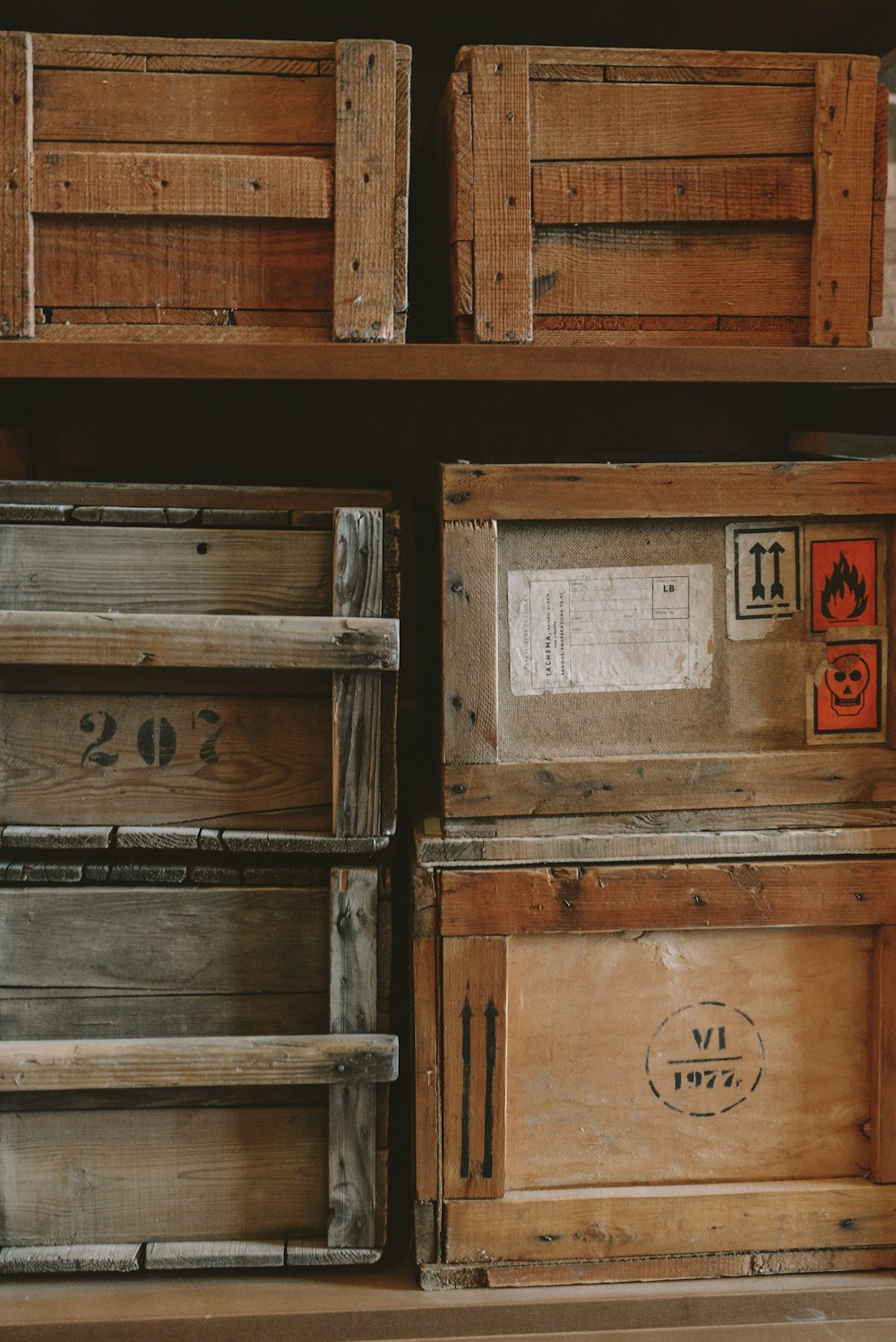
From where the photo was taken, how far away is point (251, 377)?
4.46 feet

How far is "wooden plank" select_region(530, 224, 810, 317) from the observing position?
144 cm

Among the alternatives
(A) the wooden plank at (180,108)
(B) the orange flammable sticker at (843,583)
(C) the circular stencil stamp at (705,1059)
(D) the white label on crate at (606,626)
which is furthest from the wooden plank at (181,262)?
(C) the circular stencil stamp at (705,1059)

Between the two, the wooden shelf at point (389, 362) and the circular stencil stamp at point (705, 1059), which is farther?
the circular stencil stamp at point (705, 1059)

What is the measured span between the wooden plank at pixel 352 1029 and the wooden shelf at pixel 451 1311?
0.09 metres

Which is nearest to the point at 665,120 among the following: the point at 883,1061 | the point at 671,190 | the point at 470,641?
the point at 671,190

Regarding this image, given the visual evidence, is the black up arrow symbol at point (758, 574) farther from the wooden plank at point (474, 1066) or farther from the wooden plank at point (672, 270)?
the wooden plank at point (474, 1066)

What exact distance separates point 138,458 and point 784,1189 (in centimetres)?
156

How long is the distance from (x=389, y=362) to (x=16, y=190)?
1.70ft

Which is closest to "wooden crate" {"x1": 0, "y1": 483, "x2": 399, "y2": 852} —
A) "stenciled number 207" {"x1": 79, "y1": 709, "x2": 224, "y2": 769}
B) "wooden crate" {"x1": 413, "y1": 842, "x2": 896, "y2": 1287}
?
"stenciled number 207" {"x1": 79, "y1": 709, "x2": 224, "y2": 769}

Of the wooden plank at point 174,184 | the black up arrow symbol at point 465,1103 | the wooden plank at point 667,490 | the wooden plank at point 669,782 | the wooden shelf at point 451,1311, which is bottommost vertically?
the wooden shelf at point 451,1311

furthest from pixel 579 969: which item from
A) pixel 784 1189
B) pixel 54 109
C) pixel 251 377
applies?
pixel 54 109

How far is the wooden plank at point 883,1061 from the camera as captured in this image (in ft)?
4.77

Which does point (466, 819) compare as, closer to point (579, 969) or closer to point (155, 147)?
point (579, 969)

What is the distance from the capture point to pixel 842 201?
143 centimetres
